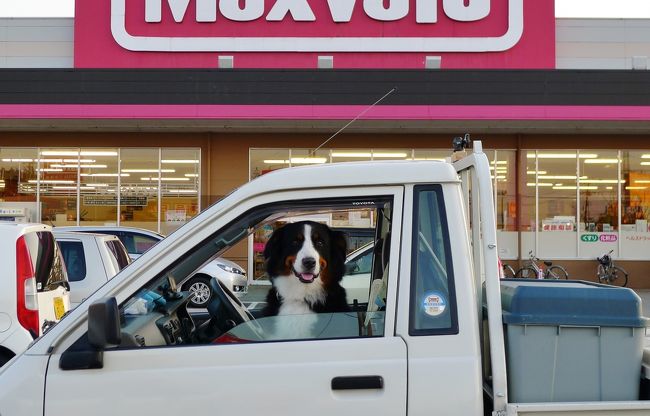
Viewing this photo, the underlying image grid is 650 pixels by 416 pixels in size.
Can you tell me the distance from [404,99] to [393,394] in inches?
507

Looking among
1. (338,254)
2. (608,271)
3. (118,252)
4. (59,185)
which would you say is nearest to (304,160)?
(59,185)

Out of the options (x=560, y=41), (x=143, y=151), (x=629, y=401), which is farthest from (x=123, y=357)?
(x=560, y=41)

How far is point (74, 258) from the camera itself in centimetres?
782

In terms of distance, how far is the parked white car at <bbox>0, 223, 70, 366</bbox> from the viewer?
4918mm

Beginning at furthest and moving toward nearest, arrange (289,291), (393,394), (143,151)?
(143,151), (289,291), (393,394)

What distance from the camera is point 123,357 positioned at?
2.45 m

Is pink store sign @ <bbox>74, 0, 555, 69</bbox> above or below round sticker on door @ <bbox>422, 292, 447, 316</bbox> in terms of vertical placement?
above

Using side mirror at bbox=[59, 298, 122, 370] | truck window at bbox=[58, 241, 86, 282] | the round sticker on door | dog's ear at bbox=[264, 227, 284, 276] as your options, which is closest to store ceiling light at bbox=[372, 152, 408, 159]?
truck window at bbox=[58, 241, 86, 282]

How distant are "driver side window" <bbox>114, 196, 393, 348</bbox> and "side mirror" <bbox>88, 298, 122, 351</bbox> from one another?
193 millimetres

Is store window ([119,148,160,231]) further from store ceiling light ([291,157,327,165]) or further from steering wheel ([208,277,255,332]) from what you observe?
steering wheel ([208,277,255,332])

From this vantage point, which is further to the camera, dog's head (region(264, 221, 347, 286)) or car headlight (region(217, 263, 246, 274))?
car headlight (region(217, 263, 246, 274))

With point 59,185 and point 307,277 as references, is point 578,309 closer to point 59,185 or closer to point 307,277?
point 307,277

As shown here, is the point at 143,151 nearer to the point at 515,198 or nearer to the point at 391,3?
the point at 391,3

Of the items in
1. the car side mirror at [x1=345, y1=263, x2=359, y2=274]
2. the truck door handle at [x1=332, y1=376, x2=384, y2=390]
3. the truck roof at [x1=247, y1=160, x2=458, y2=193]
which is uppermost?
the truck roof at [x1=247, y1=160, x2=458, y2=193]
